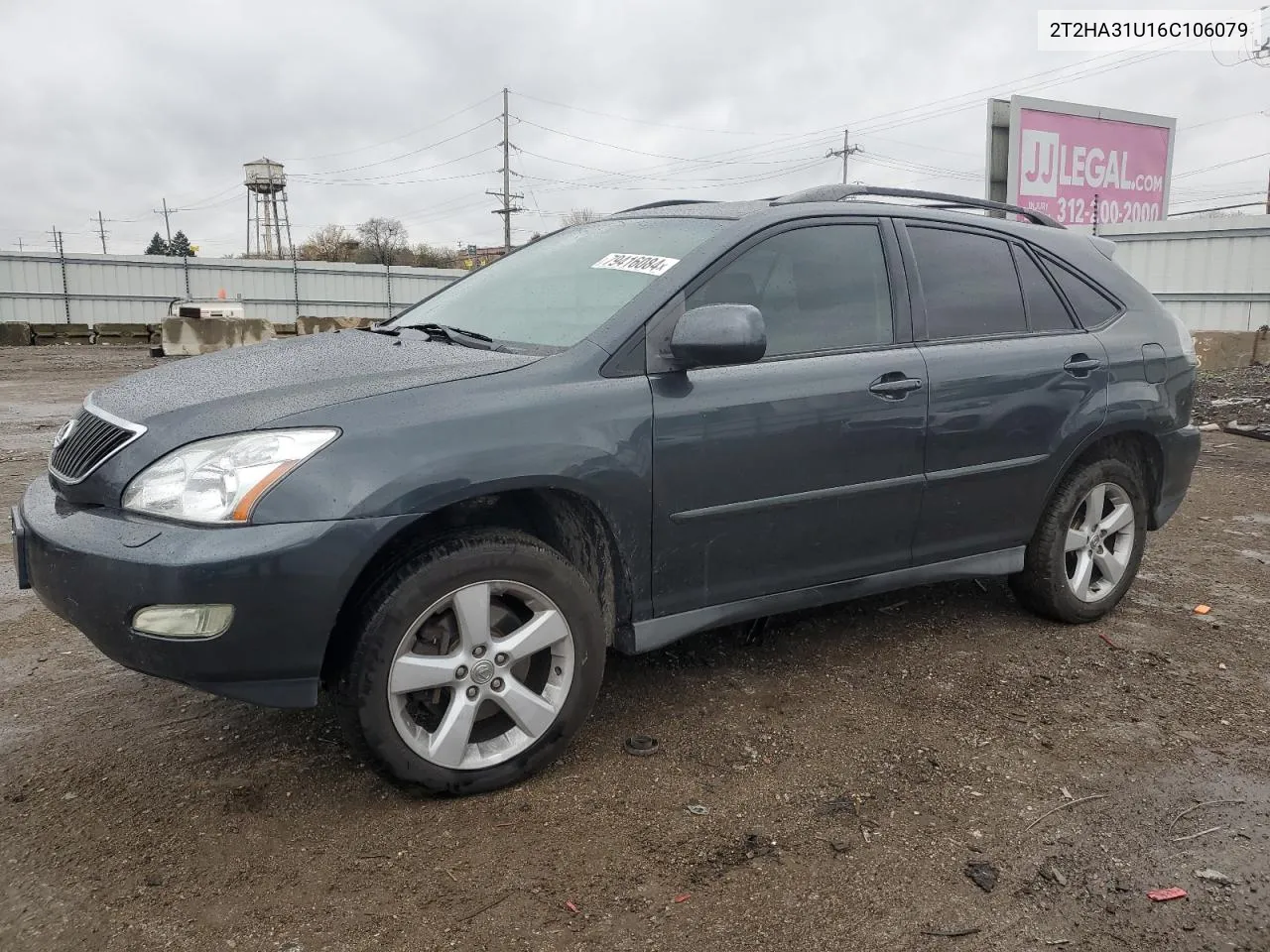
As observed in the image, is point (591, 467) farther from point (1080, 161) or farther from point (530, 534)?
point (1080, 161)

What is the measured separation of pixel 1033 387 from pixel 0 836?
3.66 meters

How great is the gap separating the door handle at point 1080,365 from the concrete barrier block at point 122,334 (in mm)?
26352

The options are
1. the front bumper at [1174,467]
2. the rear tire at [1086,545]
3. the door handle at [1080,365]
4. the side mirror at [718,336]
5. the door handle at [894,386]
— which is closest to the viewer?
the side mirror at [718,336]

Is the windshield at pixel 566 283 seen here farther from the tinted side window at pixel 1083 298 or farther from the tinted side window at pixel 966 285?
the tinted side window at pixel 1083 298

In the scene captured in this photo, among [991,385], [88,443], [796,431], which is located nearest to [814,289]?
[796,431]

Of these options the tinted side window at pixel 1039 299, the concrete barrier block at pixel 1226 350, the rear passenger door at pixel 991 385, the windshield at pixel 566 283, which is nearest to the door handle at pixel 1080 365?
the rear passenger door at pixel 991 385

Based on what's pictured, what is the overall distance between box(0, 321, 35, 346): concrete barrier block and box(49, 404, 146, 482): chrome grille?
2539 centimetres

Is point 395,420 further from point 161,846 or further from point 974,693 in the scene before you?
point 974,693

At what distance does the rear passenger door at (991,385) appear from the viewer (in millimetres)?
3617

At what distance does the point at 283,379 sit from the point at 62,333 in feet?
87.8

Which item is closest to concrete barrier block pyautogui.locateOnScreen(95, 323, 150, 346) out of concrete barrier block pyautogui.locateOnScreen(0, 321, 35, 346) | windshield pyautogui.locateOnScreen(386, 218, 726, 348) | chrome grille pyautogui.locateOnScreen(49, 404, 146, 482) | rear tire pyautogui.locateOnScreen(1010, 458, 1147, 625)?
concrete barrier block pyautogui.locateOnScreen(0, 321, 35, 346)

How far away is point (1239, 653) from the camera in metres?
3.94

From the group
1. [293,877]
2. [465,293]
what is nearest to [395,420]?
[293,877]

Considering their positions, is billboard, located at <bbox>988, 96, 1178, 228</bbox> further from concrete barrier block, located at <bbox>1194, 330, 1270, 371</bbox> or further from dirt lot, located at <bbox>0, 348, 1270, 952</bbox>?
dirt lot, located at <bbox>0, 348, 1270, 952</bbox>
